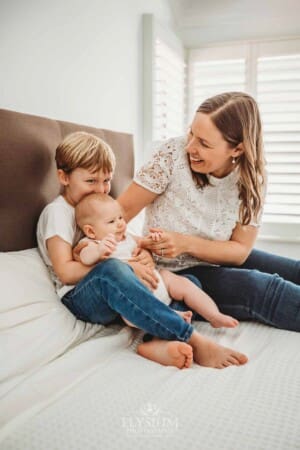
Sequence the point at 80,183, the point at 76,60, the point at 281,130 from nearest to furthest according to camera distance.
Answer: the point at 80,183, the point at 76,60, the point at 281,130

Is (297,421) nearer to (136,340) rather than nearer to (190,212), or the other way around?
(136,340)

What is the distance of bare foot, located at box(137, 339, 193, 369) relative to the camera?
3.60ft

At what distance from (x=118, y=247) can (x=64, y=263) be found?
19 centimetres

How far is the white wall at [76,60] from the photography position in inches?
58.7

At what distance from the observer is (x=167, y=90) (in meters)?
2.71

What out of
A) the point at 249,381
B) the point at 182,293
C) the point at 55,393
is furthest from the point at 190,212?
the point at 55,393

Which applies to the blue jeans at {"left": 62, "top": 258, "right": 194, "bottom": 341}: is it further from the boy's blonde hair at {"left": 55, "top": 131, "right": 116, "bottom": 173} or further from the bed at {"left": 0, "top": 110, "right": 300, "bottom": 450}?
the boy's blonde hair at {"left": 55, "top": 131, "right": 116, "bottom": 173}

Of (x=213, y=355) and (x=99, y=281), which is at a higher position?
(x=99, y=281)

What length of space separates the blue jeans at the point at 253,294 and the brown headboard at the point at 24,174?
1.73ft

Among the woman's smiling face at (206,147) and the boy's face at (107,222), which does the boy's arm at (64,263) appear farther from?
the woman's smiling face at (206,147)

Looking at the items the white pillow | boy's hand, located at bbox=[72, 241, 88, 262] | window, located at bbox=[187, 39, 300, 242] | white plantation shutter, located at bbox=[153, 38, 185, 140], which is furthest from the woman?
window, located at bbox=[187, 39, 300, 242]

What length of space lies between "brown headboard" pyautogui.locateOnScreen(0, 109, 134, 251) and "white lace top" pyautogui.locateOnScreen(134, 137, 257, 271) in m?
0.31

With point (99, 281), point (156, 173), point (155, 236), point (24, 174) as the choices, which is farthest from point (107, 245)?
point (156, 173)

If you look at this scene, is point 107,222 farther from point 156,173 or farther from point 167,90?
point 167,90
